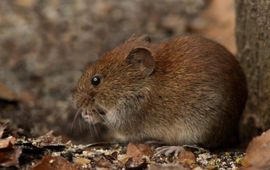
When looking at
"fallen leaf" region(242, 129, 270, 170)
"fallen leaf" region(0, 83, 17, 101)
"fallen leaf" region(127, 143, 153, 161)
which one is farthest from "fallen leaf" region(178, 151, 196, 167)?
"fallen leaf" region(0, 83, 17, 101)

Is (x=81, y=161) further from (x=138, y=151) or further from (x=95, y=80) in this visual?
(x=95, y=80)

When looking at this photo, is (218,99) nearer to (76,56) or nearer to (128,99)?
(128,99)

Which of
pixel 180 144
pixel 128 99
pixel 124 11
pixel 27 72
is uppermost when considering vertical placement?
pixel 124 11

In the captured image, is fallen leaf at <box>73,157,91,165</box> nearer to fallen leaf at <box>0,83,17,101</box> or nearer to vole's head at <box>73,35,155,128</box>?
vole's head at <box>73,35,155,128</box>

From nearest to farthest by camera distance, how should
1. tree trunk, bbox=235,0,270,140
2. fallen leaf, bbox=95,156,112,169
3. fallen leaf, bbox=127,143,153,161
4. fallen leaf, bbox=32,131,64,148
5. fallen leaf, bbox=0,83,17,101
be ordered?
1. fallen leaf, bbox=95,156,112,169
2. fallen leaf, bbox=32,131,64,148
3. fallen leaf, bbox=127,143,153,161
4. tree trunk, bbox=235,0,270,140
5. fallen leaf, bbox=0,83,17,101

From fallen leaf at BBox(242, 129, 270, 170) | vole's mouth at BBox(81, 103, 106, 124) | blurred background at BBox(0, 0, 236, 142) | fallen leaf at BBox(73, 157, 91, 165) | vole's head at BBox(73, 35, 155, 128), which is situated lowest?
fallen leaf at BBox(242, 129, 270, 170)

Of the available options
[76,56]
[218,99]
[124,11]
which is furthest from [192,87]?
[124,11]
